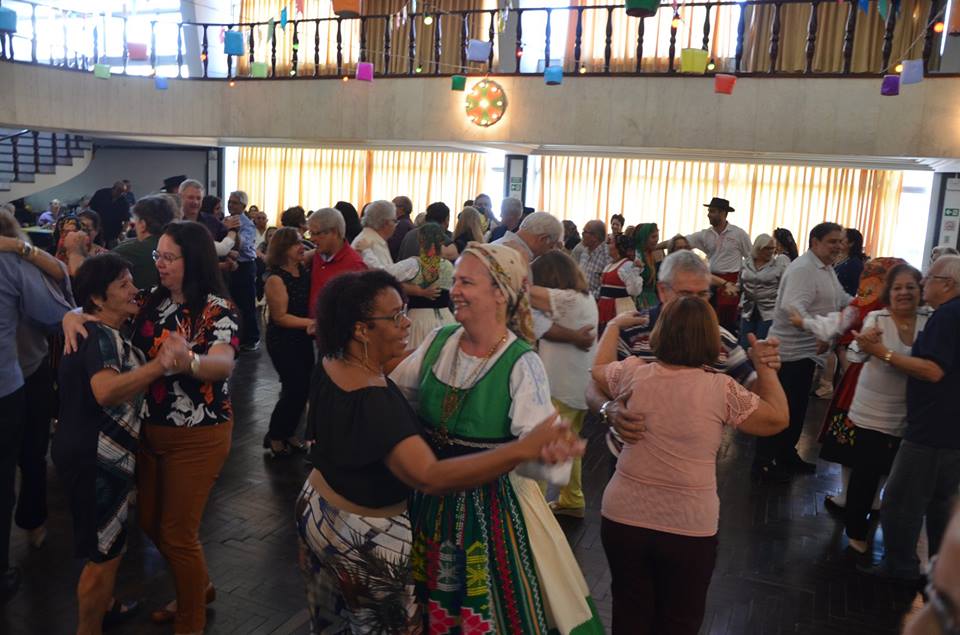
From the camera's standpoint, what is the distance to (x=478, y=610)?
2148 millimetres

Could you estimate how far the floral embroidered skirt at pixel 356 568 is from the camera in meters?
2.04

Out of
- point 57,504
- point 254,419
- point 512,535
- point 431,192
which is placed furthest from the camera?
point 431,192

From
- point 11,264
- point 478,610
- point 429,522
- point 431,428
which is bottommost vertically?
point 478,610

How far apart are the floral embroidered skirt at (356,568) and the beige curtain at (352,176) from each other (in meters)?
12.1

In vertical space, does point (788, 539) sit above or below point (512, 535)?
below

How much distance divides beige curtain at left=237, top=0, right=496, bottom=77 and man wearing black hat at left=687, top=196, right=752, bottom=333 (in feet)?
20.9

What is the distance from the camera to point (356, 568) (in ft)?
6.75

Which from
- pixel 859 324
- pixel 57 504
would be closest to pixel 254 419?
pixel 57 504

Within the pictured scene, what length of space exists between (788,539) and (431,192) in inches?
424

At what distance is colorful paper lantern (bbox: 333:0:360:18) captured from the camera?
20.8ft

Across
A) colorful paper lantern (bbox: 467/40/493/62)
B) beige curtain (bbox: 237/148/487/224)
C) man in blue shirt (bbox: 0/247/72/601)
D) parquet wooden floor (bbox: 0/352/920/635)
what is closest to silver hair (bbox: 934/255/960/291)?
parquet wooden floor (bbox: 0/352/920/635)

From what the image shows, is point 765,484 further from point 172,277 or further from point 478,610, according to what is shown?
point 172,277

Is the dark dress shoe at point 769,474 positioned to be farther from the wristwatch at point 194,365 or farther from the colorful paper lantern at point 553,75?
the colorful paper lantern at point 553,75

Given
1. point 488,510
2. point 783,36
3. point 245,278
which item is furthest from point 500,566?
point 783,36
